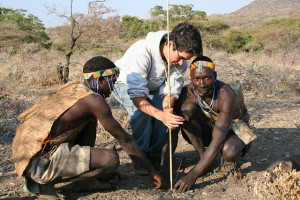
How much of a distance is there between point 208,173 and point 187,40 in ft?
4.41

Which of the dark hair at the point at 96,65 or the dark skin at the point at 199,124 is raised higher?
the dark hair at the point at 96,65

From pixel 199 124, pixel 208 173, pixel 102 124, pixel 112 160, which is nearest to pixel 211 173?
pixel 208 173

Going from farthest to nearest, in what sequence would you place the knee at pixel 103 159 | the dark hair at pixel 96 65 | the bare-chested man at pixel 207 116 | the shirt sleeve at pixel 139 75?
1. the shirt sleeve at pixel 139 75
2. the bare-chested man at pixel 207 116
3. the dark hair at pixel 96 65
4. the knee at pixel 103 159

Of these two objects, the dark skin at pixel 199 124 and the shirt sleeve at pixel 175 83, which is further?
the shirt sleeve at pixel 175 83

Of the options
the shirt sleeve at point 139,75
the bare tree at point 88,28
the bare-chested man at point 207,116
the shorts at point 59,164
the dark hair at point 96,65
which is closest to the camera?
the shorts at point 59,164

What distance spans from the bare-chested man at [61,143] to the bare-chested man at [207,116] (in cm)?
60

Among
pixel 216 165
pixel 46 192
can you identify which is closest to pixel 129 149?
pixel 46 192

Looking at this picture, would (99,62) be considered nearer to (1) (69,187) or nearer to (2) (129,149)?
(2) (129,149)

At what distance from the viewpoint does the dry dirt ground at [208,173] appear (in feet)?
8.96

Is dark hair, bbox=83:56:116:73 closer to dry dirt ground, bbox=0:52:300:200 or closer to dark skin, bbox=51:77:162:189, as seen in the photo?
dark skin, bbox=51:77:162:189

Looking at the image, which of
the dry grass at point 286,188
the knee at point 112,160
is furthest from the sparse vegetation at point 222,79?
the knee at point 112,160

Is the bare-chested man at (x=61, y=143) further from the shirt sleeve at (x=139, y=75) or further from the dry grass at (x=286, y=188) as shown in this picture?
the dry grass at (x=286, y=188)

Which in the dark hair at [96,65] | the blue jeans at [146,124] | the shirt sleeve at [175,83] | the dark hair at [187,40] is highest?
the dark hair at [187,40]

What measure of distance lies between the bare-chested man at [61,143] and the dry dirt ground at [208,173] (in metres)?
0.32
